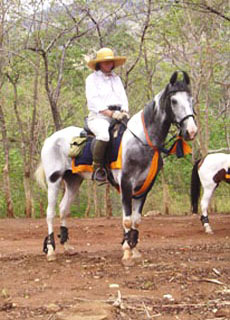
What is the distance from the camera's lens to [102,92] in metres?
7.68

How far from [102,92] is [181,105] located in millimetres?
1318

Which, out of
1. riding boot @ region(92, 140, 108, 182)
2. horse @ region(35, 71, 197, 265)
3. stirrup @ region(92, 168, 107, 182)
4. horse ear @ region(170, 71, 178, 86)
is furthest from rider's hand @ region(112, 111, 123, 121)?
horse ear @ region(170, 71, 178, 86)

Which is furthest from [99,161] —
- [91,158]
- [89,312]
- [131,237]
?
[89,312]

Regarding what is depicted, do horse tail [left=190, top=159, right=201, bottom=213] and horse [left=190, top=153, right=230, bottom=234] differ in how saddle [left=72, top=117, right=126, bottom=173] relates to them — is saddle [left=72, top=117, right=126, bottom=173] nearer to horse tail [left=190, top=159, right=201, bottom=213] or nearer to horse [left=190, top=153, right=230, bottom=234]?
horse [left=190, top=153, right=230, bottom=234]

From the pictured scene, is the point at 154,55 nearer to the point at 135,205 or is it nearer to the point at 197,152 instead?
the point at 197,152

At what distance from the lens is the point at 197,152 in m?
20.9

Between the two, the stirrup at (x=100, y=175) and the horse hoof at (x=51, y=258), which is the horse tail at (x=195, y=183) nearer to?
the stirrup at (x=100, y=175)

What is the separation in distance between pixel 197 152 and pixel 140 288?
15304 mm

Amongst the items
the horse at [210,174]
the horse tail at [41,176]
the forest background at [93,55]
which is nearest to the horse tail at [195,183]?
the horse at [210,174]

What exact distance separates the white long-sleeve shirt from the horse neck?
23.7 inches

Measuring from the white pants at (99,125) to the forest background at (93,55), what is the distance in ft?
Result: 15.3

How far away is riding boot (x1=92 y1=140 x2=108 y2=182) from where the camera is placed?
7.43 metres

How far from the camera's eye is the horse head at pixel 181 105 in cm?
671

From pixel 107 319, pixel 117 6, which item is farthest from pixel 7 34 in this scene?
pixel 107 319
